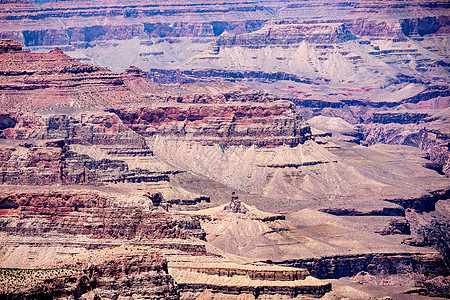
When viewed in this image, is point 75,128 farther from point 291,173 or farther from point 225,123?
point 291,173

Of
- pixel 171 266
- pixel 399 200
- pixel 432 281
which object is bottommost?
pixel 399 200

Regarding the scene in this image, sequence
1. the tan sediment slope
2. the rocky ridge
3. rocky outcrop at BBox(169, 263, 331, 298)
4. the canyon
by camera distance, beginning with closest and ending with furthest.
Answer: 1. the canyon
2. rocky outcrop at BBox(169, 263, 331, 298)
3. the rocky ridge
4. the tan sediment slope

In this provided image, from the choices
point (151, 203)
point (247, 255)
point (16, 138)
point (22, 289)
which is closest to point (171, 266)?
point (151, 203)

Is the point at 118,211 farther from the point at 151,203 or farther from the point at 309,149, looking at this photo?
the point at 309,149

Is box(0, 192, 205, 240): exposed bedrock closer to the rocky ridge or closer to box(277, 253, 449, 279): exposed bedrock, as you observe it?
the rocky ridge

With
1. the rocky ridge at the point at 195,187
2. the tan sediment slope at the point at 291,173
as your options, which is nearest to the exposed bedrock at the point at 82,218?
the rocky ridge at the point at 195,187

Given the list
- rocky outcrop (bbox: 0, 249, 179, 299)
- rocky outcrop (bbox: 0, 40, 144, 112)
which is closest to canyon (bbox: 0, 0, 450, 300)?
rocky outcrop (bbox: 0, 249, 179, 299)

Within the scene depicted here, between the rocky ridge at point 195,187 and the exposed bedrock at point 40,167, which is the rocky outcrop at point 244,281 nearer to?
the rocky ridge at point 195,187

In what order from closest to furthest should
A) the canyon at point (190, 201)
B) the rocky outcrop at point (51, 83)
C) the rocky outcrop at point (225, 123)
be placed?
the canyon at point (190, 201), the rocky outcrop at point (51, 83), the rocky outcrop at point (225, 123)
